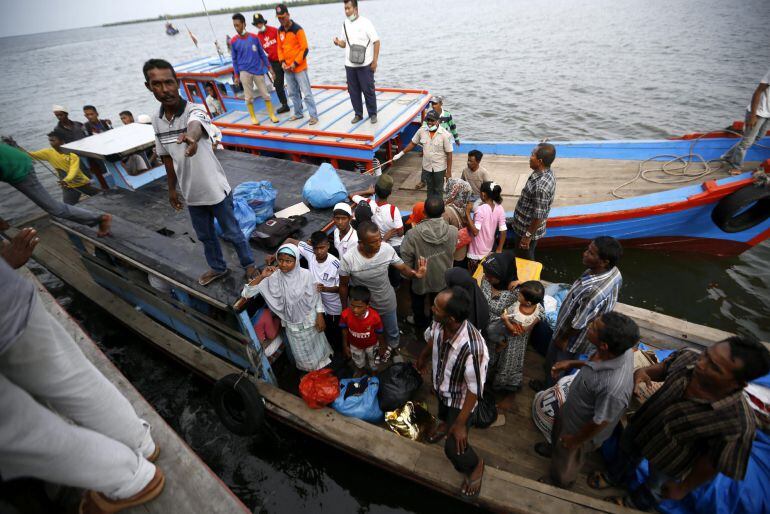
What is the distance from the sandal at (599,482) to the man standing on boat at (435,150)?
4.51 metres

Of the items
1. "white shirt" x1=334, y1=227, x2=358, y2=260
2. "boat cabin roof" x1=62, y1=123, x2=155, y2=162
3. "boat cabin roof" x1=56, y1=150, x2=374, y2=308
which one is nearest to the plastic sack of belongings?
"white shirt" x1=334, y1=227, x2=358, y2=260

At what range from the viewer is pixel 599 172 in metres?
7.40

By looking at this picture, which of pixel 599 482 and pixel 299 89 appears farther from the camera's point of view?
pixel 299 89

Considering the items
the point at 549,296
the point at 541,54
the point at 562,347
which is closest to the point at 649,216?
the point at 549,296

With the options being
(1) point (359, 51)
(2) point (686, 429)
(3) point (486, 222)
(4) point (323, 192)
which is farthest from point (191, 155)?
(1) point (359, 51)

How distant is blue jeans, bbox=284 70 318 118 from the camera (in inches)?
299

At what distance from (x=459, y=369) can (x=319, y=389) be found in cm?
180

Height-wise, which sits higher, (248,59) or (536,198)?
(248,59)

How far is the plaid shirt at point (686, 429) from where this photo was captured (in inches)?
81.1

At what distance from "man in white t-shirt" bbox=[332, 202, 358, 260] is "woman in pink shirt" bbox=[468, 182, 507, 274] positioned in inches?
66.6

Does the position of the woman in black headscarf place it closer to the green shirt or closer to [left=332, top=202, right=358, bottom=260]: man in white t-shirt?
[left=332, top=202, right=358, bottom=260]: man in white t-shirt

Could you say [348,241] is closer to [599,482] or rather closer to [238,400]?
[238,400]

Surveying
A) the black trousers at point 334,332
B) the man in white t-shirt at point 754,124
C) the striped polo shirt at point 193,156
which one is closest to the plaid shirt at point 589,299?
the black trousers at point 334,332

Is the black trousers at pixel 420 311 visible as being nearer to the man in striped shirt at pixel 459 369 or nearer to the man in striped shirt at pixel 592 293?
the man in striped shirt at pixel 459 369
